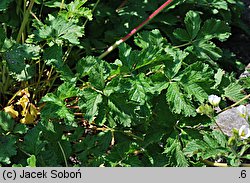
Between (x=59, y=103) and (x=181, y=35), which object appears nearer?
(x=59, y=103)

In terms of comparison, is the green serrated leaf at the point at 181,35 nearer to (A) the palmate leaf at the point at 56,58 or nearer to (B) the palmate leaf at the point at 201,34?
(B) the palmate leaf at the point at 201,34

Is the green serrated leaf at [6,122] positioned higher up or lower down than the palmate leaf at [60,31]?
lower down

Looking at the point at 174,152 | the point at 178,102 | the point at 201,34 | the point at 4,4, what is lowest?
the point at 174,152

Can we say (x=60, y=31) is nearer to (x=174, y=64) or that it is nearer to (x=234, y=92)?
(x=174, y=64)

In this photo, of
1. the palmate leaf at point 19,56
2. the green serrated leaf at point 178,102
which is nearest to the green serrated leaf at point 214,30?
the green serrated leaf at point 178,102

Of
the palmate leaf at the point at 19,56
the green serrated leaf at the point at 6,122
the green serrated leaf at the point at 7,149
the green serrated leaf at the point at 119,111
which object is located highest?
the palmate leaf at the point at 19,56

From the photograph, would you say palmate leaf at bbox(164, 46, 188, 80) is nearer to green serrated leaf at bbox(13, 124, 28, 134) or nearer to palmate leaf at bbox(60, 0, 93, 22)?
palmate leaf at bbox(60, 0, 93, 22)

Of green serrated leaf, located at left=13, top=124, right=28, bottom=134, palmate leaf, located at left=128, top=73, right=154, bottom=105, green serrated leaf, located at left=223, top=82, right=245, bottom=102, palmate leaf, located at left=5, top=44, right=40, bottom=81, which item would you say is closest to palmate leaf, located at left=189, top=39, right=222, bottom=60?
green serrated leaf, located at left=223, top=82, right=245, bottom=102

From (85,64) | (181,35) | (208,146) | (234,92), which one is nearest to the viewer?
(208,146)

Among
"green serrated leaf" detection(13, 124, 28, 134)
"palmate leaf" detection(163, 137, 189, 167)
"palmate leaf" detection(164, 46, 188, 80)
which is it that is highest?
"palmate leaf" detection(164, 46, 188, 80)

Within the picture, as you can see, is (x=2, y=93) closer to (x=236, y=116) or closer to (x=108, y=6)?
(x=108, y=6)

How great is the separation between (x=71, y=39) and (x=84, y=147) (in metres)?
0.52

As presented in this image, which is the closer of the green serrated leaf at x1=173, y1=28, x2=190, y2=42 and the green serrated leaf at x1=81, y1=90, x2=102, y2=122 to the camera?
the green serrated leaf at x1=81, y1=90, x2=102, y2=122

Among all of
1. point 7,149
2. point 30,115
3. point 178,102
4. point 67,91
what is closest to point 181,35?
point 178,102
